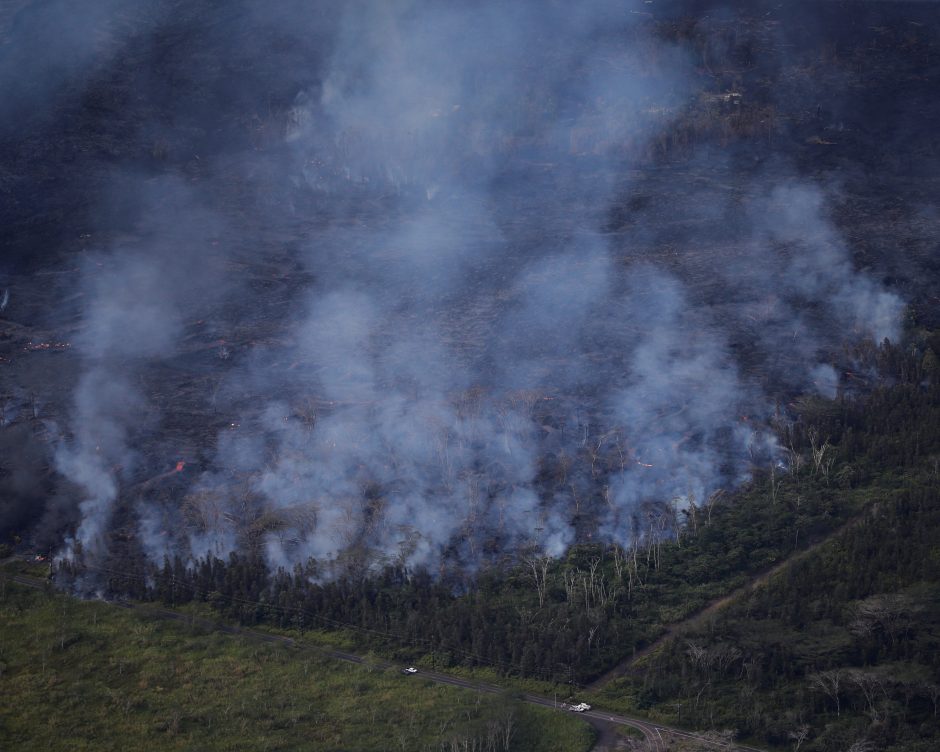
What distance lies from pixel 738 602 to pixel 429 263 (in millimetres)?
41214

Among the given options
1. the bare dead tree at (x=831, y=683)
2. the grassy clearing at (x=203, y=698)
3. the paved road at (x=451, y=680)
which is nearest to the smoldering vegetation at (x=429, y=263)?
the paved road at (x=451, y=680)

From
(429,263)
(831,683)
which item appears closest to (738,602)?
(831,683)

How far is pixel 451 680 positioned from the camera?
68.6 metres

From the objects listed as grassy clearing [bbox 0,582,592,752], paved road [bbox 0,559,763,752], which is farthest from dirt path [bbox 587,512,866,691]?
grassy clearing [bbox 0,582,592,752]

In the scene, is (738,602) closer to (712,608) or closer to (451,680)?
(712,608)

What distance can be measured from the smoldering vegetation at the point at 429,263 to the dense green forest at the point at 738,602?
7.42ft

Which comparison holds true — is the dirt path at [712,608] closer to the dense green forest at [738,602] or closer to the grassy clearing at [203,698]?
the dense green forest at [738,602]

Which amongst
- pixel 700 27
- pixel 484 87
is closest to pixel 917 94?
pixel 700 27

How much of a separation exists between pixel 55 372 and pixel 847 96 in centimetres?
6691

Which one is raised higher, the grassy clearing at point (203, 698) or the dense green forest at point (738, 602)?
the dense green forest at point (738, 602)

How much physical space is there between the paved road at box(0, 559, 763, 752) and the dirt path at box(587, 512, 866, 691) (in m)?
2.41

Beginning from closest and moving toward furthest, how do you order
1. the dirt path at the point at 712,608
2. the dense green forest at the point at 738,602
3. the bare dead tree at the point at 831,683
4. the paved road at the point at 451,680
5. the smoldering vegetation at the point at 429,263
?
the paved road at the point at 451,680, the bare dead tree at the point at 831,683, the dense green forest at the point at 738,602, the dirt path at the point at 712,608, the smoldering vegetation at the point at 429,263

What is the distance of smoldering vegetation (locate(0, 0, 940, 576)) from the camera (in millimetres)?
81938

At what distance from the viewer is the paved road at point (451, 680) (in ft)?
210
